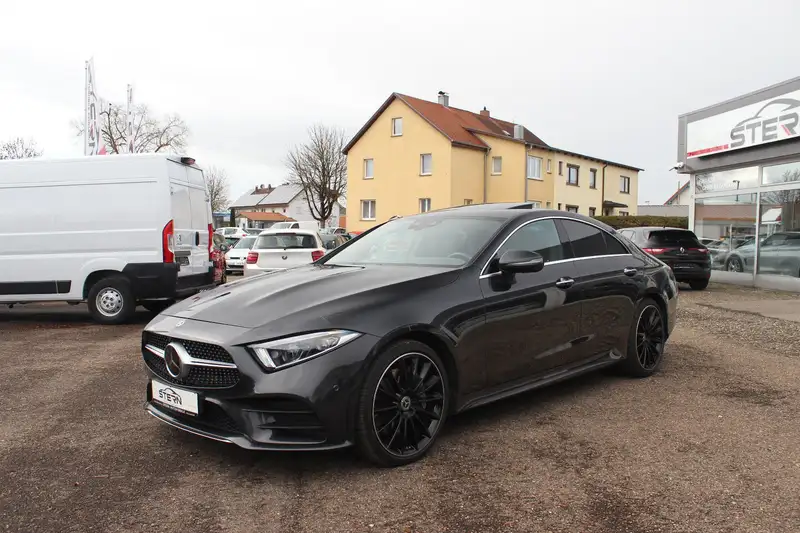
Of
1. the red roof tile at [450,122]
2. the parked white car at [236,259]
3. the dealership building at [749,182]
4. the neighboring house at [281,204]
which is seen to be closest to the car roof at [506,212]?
the dealership building at [749,182]

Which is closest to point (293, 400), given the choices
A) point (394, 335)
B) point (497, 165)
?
point (394, 335)

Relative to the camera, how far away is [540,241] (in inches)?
187

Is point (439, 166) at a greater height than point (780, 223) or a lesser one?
greater

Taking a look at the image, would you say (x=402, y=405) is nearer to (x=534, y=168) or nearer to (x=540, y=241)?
(x=540, y=241)

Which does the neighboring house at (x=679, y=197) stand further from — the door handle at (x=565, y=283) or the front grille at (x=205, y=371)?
the front grille at (x=205, y=371)

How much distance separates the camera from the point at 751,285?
1504 cm

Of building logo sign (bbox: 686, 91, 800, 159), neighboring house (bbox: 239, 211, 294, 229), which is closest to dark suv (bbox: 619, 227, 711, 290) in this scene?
building logo sign (bbox: 686, 91, 800, 159)

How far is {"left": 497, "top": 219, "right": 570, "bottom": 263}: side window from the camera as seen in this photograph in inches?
179

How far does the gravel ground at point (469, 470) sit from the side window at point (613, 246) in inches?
44.1

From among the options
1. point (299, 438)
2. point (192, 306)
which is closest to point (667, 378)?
point (299, 438)

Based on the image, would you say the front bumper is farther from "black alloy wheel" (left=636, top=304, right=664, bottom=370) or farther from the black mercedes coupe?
"black alloy wheel" (left=636, top=304, right=664, bottom=370)

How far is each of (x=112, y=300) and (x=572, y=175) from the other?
3700cm

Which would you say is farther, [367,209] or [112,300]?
[367,209]

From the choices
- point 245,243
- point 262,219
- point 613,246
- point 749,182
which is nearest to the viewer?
point 613,246
